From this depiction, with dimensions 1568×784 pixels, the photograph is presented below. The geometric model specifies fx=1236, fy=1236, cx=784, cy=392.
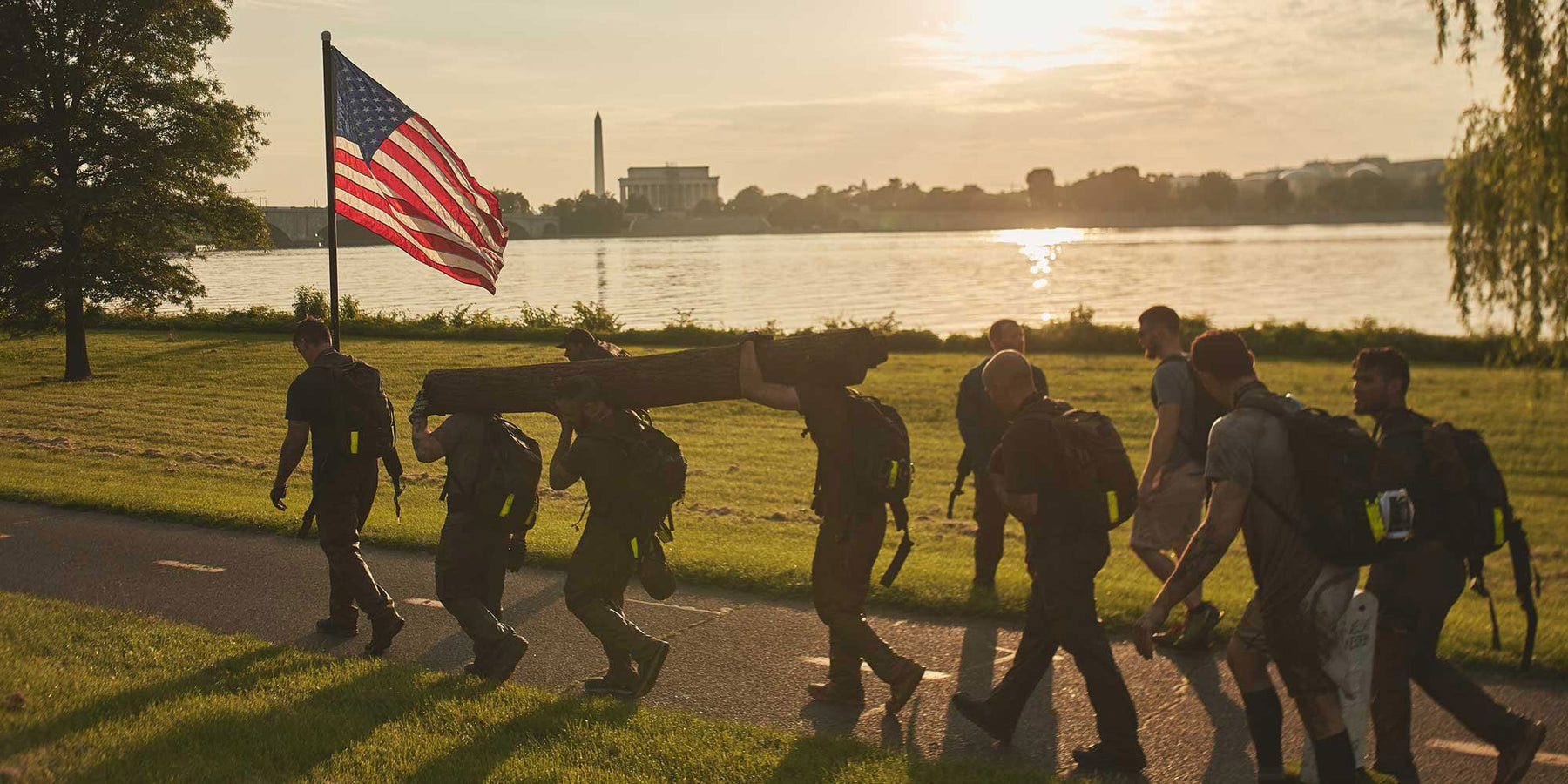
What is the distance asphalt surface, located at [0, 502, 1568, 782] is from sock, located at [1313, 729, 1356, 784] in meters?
0.73

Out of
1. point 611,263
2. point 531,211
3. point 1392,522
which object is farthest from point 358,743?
point 531,211

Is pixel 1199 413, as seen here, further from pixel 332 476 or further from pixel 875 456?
pixel 332 476

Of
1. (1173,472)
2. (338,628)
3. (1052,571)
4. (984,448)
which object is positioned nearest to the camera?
(1052,571)

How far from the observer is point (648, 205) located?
187750 mm

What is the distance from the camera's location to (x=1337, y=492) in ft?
16.8

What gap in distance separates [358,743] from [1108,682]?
3609mm

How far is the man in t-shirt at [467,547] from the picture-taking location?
7277 mm

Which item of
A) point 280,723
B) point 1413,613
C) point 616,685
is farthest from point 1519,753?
point 280,723

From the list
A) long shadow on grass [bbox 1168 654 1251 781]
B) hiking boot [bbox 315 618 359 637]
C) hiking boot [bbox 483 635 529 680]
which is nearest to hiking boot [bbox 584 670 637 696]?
hiking boot [bbox 483 635 529 680]

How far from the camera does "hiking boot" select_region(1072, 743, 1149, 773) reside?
5895mm

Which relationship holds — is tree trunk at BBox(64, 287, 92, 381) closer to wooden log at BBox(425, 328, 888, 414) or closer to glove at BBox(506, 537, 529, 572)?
wooden log at BBox(425, 328, 888, 414)

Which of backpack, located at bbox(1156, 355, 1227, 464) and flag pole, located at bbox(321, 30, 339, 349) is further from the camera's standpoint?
flag pole, located at bbox(321, 30, 339, 349)

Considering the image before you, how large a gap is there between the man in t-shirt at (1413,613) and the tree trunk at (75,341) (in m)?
29.3

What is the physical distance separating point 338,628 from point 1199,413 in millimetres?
5891
